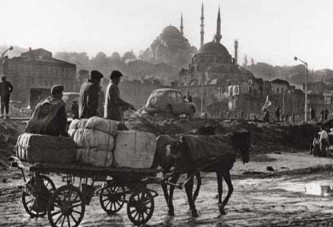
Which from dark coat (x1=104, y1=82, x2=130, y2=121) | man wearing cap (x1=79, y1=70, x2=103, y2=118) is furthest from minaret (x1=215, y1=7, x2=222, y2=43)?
man wearing cap (x1=79, y1=70, x2=103, y2=118)

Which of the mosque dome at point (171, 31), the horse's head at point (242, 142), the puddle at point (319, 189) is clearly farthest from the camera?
the mosque dome at point (171, 31)

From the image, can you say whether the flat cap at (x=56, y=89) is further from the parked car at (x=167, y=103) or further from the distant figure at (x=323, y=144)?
the distant figure at (x=323, y=144)

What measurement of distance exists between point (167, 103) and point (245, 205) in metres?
19.3

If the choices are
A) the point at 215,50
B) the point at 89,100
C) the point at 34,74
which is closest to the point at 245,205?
the point at 89,100

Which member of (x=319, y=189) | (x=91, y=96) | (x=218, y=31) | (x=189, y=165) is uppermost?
(x=218, y=31)

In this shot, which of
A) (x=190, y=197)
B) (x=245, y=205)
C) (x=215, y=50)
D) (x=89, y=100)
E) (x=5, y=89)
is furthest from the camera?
(x=215, y=50)

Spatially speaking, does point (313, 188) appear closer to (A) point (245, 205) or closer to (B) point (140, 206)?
(A) point (245, 205)

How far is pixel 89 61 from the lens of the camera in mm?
144250

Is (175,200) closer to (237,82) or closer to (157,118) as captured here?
(157,118)

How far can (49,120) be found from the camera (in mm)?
9734

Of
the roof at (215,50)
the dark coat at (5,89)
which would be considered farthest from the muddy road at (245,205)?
the roof at (215,50)

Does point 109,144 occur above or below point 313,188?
above

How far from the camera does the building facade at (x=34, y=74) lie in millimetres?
76562

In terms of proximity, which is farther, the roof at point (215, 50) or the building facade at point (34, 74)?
the roof at point (215, 50)
